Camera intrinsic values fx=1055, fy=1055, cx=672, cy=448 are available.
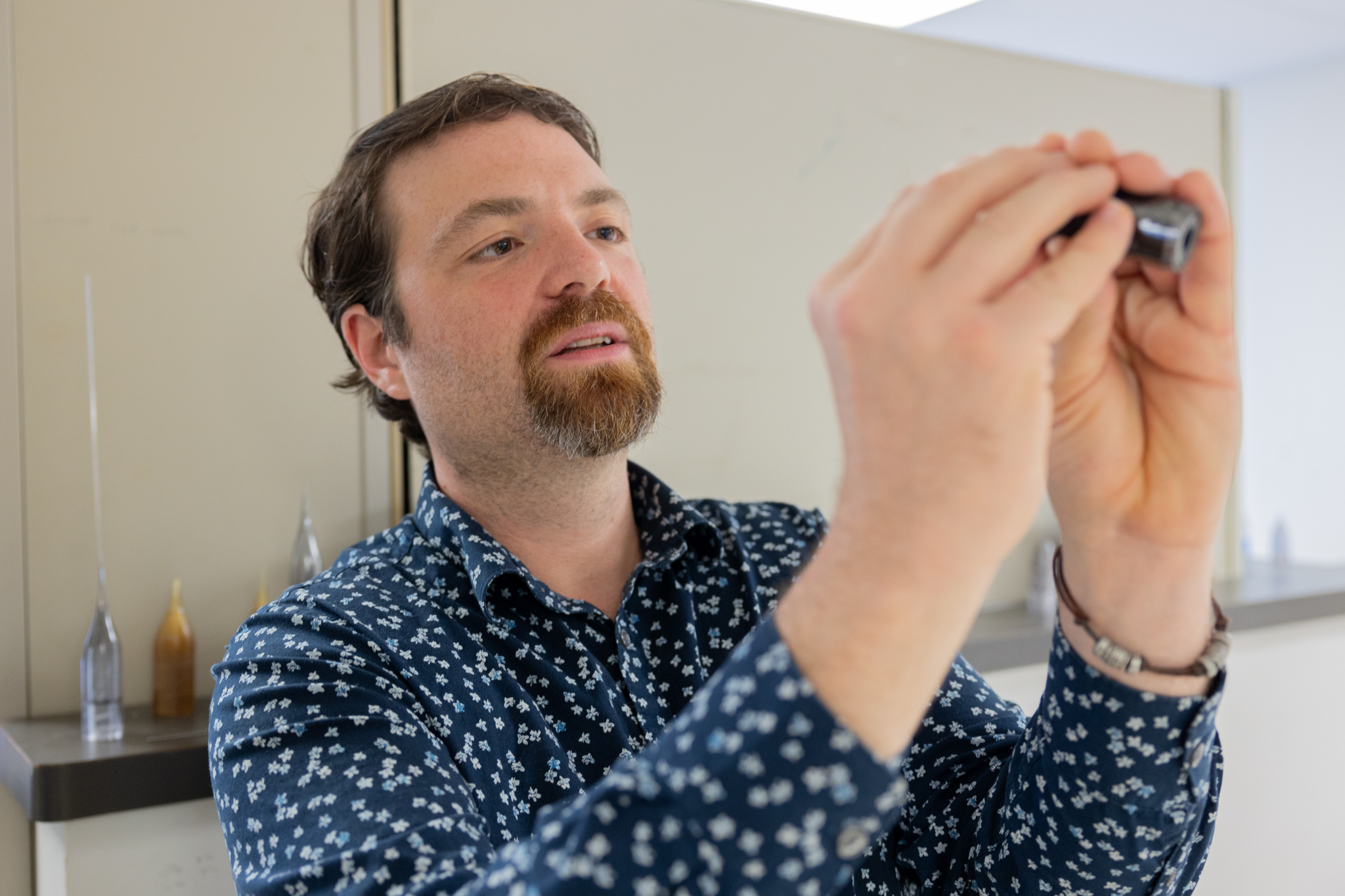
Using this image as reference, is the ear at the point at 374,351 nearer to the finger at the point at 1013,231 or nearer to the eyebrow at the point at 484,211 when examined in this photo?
the eyebrow at the point at 484,211

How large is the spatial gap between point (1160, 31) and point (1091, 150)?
7.20ft

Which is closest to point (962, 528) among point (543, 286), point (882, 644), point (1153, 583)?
point (882, 644)

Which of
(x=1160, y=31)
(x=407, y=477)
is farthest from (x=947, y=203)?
(x=1160, y=31)

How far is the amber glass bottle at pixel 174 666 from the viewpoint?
1275 millimetres

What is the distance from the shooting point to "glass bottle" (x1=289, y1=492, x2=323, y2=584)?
1.36 metres

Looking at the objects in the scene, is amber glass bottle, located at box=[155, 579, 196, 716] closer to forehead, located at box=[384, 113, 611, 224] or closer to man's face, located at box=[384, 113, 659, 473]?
man's face, located at box=[384, 113, 659, 473]

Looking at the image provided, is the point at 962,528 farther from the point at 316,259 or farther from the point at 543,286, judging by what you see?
the point at 316,259

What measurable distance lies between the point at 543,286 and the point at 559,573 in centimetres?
29

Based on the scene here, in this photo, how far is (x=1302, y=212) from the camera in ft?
8.89

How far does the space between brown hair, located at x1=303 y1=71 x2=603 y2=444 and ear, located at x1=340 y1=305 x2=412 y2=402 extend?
0.04ft

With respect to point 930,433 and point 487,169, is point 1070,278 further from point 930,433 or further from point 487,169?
point 487,169

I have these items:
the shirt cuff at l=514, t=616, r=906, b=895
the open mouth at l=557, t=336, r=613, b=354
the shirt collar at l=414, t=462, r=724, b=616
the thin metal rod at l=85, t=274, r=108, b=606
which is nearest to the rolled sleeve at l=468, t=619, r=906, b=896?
the shirt cuff at l=514, t=616, r=906, b=895

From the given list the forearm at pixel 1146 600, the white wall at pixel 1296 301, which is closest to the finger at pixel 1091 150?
the forearm at pixel 1146 600

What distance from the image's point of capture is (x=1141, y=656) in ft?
2.07
